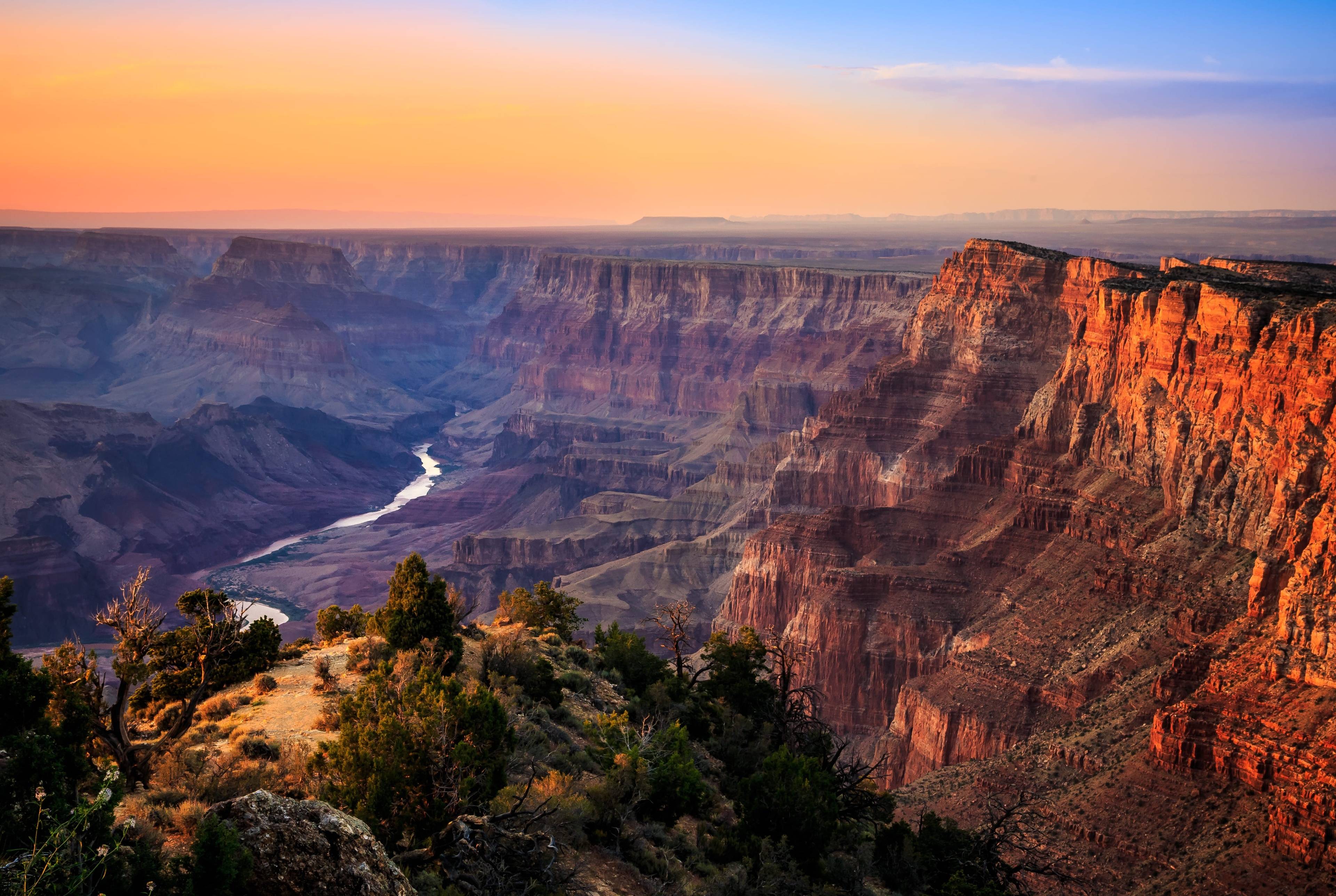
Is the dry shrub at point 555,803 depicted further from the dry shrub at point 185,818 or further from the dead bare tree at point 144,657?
the dead bare tree at point 144,657

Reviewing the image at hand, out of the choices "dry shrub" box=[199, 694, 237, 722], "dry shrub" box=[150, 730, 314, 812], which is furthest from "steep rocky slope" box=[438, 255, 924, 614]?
"dry shrub" box=[150, 730, 314, 812]

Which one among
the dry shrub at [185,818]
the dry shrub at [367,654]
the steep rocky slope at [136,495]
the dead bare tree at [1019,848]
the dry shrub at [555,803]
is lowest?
the steep rocky slope at [136,495]

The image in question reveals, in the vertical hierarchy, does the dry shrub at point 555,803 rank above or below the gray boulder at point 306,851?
below

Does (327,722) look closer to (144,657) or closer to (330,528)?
(144,657)

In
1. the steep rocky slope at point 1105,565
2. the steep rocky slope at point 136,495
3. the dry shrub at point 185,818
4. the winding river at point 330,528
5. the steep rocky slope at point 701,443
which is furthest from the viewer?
the steep rocky slope at point 701,443

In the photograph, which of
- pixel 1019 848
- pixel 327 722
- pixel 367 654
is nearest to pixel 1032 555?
pixel 1019 848

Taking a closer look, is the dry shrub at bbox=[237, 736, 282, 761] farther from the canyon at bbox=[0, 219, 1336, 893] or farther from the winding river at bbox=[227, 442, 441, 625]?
the winding river at bbox=[227, 442, 441, 625]

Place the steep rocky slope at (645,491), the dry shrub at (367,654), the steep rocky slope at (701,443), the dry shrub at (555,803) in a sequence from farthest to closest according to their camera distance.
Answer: the steep rocky slope at (701,443), the steep rocky slope at (645,491), the dry shrub at (367,654), the dry shrub at (555,803)

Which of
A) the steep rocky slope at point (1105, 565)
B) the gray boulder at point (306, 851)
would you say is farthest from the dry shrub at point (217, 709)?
the steep rocky slope at point (1105, 565)
